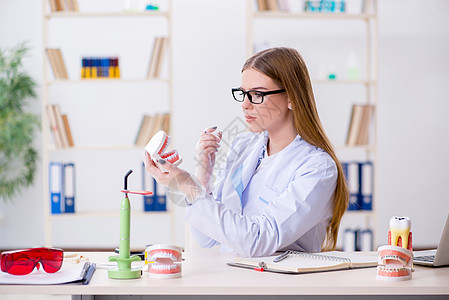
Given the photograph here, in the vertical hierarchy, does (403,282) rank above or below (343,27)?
below

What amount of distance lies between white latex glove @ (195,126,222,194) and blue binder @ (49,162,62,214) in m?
2.44

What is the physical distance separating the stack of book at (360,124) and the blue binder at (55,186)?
2.08 m

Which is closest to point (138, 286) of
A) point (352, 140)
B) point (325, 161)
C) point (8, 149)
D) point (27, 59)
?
point (325, 161)

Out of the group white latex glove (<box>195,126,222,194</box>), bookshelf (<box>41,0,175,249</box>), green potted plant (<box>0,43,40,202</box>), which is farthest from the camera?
bookshelf (<box>41,0,175,249</box>)

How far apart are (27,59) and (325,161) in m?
3.93

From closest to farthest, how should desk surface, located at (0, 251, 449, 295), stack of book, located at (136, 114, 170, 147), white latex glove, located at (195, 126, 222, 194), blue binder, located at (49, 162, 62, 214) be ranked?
desk surface, located at (0, 251, 449, 295) → white latex glove, located at (195, 126, 222, 194) → blue binder, located at (49, 162, 62, 214) → stack of book, located at (136, 114, 170, 147)

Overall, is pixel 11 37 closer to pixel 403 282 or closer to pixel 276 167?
pixel 276 167

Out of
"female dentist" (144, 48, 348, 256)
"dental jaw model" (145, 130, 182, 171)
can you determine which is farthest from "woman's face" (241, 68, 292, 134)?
"dental jaw model" (145, 130, 182, 171)

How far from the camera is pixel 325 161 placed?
1.82 meters

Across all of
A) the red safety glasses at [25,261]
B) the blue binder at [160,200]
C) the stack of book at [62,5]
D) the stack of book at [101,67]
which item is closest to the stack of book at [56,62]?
the stack of book at [101,67]

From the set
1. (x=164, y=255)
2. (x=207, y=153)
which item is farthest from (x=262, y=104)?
(x=164, y=255)

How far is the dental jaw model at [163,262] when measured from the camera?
137 centimetres

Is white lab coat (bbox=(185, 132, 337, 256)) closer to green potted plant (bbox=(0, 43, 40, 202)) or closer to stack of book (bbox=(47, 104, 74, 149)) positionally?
stack of book (bbox=(47, 104, 74, 149))

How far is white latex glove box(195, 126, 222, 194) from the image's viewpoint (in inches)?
73.0
